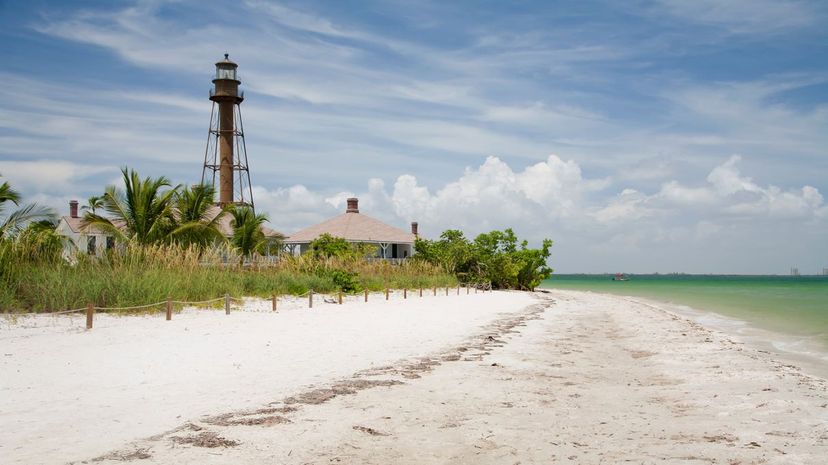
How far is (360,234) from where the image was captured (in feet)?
140

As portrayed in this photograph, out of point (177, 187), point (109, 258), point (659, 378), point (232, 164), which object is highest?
point (232, 164)

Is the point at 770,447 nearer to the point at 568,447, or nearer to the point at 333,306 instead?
the point at 568,447

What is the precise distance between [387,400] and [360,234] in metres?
35.7

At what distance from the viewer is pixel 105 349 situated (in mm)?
10211

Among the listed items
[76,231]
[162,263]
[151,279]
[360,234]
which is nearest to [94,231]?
[76,231]

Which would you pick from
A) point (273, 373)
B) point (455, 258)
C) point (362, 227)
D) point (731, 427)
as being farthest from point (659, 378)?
point (362, 227)

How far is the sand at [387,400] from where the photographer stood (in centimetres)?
534

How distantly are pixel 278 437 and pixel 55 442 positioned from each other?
1.75 m

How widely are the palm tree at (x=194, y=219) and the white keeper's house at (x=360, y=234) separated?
1724 cm

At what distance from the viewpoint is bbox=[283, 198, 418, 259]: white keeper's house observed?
42.5m

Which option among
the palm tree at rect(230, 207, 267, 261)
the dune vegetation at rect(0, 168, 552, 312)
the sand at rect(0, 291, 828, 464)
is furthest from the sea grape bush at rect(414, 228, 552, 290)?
the sand at rect(0, 291, 828, 464)

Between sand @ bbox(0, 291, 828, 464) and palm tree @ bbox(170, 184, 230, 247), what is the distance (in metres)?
9.83

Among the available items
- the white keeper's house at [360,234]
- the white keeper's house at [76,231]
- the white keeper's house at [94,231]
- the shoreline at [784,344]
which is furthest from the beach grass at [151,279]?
the white keeper's house at [360,234]

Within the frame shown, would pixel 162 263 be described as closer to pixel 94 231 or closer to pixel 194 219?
pixel 194 219
